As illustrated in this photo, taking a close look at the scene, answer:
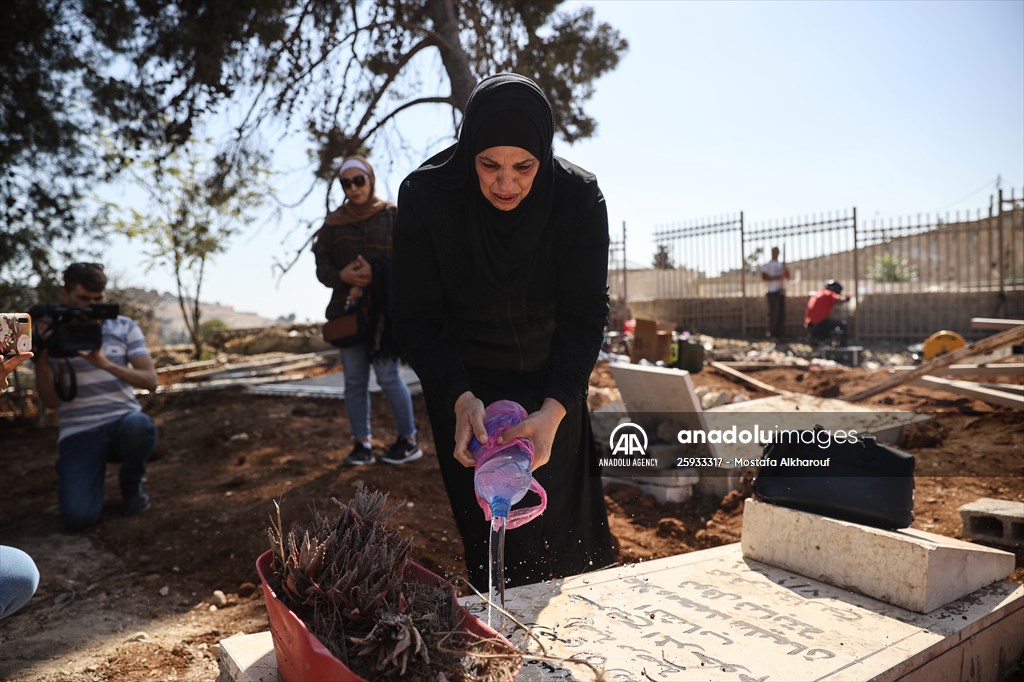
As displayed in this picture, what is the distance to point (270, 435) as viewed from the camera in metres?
5.98

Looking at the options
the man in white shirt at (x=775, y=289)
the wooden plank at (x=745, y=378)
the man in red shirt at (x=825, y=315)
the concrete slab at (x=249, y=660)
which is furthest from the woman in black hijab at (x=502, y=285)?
the man in white shirt at (x=775, y=289)

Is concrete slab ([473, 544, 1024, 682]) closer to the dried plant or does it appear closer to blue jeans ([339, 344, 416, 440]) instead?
the dried plant

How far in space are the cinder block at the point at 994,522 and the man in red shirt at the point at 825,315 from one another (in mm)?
8882

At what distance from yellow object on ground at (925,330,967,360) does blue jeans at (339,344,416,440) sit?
24.7ft

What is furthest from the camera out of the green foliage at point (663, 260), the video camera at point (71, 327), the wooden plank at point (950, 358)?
the green foliage at point (663, 260)

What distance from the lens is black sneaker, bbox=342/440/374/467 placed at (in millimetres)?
4832

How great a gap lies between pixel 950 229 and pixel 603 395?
9771 mm

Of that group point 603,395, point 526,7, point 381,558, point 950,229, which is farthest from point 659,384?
point 950,229

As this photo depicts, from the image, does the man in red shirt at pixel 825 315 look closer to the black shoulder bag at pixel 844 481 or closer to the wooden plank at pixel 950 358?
the wooden plank at pixel 950 358

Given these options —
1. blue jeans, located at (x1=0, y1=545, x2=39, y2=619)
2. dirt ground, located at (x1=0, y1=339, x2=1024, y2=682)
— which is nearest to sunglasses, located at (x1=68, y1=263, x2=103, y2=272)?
dirt ground, located at (x1=0, y1=339, x2=1024, y2=682)

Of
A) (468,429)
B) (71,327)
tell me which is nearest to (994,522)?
(468,429)

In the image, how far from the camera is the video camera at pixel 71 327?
4.03 m

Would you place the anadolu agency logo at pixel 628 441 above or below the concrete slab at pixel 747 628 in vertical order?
above

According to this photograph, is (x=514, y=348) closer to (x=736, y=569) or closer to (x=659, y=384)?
(x=736, y=569)
